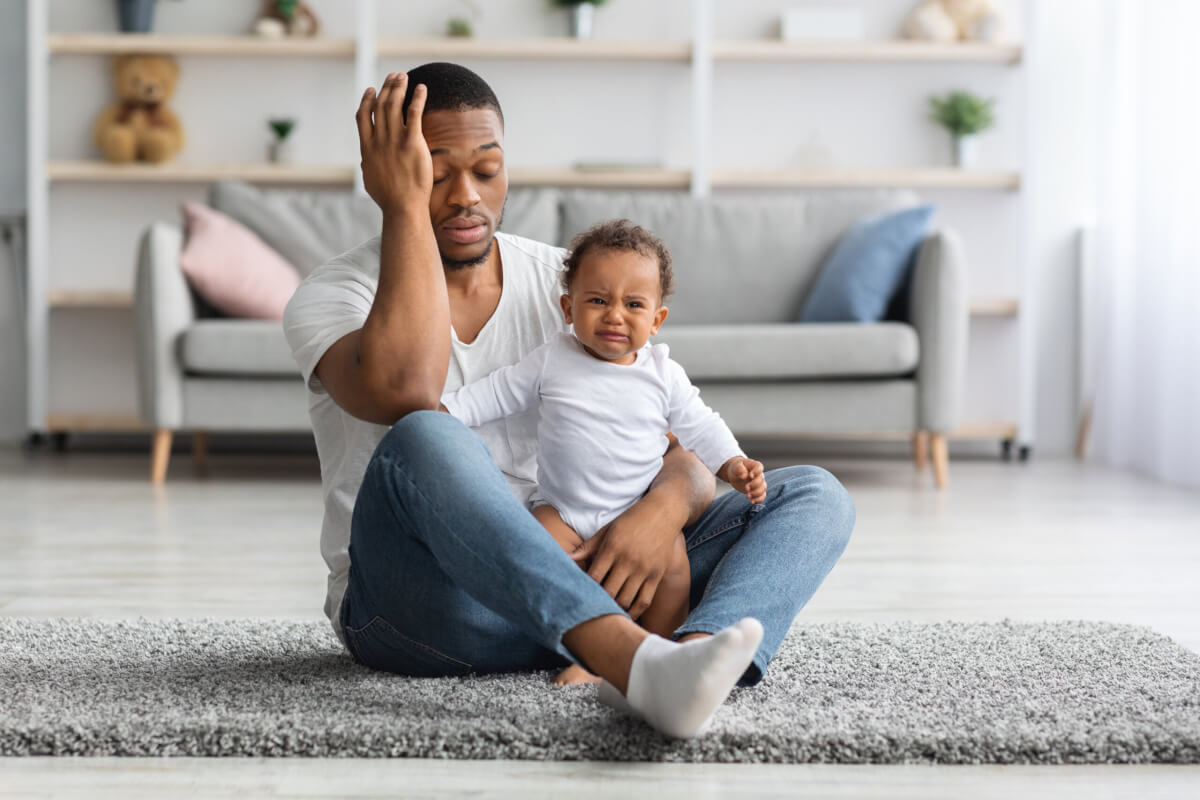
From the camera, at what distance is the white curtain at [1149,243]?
3689mm

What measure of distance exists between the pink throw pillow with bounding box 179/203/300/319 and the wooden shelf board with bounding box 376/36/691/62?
99 centimetres

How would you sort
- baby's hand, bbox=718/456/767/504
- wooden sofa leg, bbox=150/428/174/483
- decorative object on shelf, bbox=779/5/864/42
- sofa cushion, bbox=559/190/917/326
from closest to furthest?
baby's hand, bbox=718/456/767/504 → wooden sofa leg, bbox=150/428/174/483 → sofa cushion, bbox=559/190/917/326 → decorative object on shelf, bbox=779/5/864/42

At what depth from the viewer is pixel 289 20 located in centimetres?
457

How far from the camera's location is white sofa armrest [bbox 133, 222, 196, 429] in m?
3.62

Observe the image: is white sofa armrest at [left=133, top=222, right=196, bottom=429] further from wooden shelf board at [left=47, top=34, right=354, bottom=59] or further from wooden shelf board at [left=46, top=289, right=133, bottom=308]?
wooden shelf board at [left=47, top=34, right=354, bottom=59]

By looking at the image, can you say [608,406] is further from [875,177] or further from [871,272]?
[875,177]

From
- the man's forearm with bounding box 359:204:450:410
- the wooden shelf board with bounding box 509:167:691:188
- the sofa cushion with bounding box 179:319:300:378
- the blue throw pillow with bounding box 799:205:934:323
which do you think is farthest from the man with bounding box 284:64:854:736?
the wooden shelf board with bounding box 509:167:691:188

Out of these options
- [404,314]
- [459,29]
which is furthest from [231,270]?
[404,314]

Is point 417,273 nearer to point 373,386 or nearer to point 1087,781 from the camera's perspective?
point 373,386

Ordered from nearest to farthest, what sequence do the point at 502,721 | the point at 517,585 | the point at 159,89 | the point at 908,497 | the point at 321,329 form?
the point at 517,585
the point at 502,721
the point at 321,329
the point at 908,497
the point at 159,89

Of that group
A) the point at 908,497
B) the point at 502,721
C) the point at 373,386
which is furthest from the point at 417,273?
the point at 908,497

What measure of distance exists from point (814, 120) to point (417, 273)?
368 cm

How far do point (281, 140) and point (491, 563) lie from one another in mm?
3697

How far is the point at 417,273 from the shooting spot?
1341 millimetres
